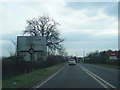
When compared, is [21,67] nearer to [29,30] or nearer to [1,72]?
[1,72]

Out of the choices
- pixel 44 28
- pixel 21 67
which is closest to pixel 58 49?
pixel 44 28

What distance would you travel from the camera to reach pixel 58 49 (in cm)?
6744

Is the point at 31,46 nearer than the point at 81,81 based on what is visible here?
No

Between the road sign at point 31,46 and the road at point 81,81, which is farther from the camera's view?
the road sign at point 31,46

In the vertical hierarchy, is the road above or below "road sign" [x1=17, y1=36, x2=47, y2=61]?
below

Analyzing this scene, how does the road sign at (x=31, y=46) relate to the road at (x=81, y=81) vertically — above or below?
above

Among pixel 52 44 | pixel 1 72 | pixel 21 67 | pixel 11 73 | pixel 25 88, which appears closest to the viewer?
pixel 25 88

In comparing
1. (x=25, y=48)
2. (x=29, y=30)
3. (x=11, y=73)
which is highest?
(x=29, y=30)

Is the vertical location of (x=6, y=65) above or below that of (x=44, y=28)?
below

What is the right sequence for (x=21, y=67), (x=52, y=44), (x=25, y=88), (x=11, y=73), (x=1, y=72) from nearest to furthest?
1. (x=25, y=88)
2. (x=1, y=72)
3. (x=11, y=73)
4. (x=21, y=67)
5. (x=52, y=44)

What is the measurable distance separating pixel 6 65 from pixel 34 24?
138 ft

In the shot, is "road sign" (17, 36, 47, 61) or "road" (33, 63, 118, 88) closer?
"road" (33, 63, 118, 88)

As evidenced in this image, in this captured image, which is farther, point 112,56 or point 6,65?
point 112,56

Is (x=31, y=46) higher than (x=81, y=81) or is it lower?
higher
